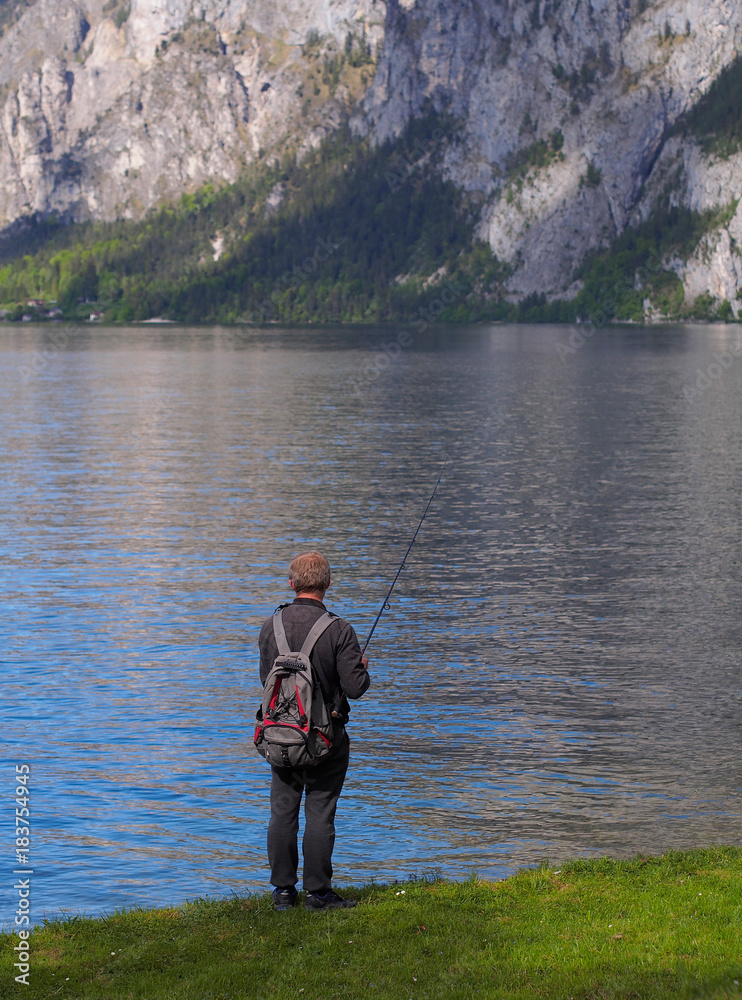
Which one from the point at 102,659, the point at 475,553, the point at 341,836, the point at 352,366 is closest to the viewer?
the point at 341,836

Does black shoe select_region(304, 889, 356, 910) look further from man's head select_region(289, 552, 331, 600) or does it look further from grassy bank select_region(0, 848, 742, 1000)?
man's head select_region(289, 552, 331, 600)

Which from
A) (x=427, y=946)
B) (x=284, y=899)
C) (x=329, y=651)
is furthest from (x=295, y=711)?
(x=427, y=946)

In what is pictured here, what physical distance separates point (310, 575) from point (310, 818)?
2.42 meters

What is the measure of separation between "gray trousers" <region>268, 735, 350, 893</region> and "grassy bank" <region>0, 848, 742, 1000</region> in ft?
1.31

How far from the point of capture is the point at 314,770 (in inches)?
Answer: 478

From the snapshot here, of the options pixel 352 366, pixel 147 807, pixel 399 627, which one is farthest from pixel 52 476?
pixel 352 366

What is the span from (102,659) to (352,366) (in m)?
107

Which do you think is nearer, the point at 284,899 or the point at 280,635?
the point at 280,635

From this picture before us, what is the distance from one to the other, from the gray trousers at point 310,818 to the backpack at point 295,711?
265 mm

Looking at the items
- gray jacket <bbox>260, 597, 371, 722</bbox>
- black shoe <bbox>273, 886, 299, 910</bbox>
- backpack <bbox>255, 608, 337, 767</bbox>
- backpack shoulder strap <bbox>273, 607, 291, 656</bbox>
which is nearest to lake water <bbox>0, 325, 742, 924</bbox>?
black shoe <bbox>273, 886, 299, 910</bbox>

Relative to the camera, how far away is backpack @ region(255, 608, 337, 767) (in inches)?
462

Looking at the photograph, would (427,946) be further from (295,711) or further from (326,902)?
(295,711)

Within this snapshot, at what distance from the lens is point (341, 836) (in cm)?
1602

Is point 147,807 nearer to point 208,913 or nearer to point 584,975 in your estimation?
point 208,913
